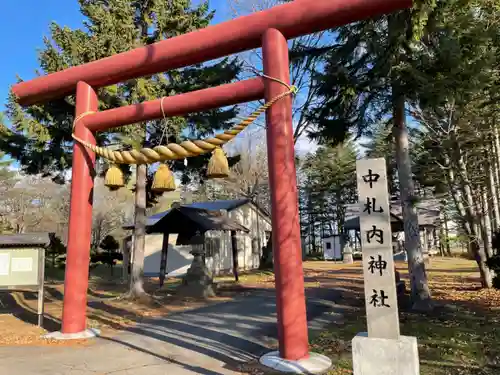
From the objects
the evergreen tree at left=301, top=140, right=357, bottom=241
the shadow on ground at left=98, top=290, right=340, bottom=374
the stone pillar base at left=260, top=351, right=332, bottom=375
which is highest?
the evergreen tree at left=301, top=140, right=357, bottom=241

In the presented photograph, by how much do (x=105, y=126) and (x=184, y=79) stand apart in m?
6.66

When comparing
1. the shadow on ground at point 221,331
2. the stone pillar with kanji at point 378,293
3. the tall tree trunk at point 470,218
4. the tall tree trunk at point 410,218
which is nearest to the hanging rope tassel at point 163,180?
the shadow on ground at point 221,331

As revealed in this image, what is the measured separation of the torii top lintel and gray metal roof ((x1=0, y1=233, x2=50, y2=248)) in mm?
2931

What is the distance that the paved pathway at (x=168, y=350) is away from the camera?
5234 millimetres

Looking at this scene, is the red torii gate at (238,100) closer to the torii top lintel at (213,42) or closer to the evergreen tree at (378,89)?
the torii top lintel at (213,42)

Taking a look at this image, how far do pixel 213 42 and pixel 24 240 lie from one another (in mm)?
5902

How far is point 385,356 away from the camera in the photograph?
4.17m

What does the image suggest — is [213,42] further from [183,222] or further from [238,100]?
[183,222]

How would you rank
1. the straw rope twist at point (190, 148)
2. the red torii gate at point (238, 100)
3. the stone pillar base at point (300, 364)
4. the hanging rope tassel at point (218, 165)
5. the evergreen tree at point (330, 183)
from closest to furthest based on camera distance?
the stone pillar base at point (300, 364) < the red torii gate at point (238, 100) < the straw rope twist at point (190, 148) < the hanging rope tassel at point (218, 165) < the evergreen tree at point (330, 183)

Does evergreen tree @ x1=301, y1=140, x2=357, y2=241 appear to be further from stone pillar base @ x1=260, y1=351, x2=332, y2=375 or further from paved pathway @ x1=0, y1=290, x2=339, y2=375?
stone pillar base @ x1=260, y1=351, x2=332, y2=375

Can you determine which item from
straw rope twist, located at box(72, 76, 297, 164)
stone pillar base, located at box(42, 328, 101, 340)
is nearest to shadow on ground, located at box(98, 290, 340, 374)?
stone pillar base, located at box(42, 328, 101, 340)

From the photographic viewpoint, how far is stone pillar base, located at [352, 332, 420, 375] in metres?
4.06

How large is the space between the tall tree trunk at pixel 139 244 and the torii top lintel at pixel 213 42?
487cm

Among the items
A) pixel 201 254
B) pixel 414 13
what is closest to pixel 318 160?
pixel 201 254
